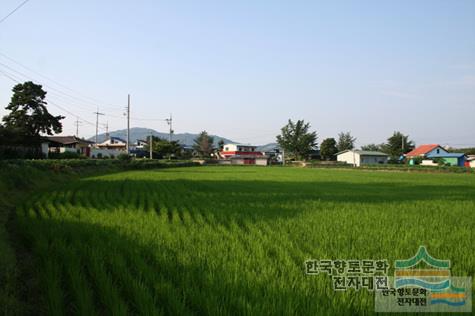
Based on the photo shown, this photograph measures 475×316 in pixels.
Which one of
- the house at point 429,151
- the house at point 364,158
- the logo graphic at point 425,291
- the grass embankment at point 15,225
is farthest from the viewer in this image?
the house at point 364,158

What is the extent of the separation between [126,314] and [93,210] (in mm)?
6094

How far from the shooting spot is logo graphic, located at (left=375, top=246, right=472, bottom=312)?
3051 mm

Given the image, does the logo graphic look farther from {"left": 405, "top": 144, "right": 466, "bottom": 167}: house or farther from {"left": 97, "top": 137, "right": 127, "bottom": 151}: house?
{"left": 97, "top": 137, "right": 127, "bottom": 151}: house

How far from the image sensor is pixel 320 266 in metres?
4.02

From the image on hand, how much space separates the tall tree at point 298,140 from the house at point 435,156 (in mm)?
21494

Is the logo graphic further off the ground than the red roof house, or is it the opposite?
the red roof house

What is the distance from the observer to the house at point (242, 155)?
72.0 m

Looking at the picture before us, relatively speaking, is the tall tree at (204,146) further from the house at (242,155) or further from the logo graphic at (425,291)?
the logo graphic at (425,291)

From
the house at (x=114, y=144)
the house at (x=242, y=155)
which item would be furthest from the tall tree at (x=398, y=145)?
the house at (x=114, y=144)

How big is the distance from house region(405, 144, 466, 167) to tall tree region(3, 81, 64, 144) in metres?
53.9

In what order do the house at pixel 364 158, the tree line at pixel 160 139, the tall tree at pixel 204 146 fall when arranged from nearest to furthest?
the tree line at pixel 160 139, the house at pixel 364 158, the tall tree at pixel 204 146

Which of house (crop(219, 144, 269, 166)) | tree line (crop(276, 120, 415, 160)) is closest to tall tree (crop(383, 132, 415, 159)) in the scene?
tree line (crop(276, 120, 415, 160))

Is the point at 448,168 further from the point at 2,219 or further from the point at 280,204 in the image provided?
the point at 2,219

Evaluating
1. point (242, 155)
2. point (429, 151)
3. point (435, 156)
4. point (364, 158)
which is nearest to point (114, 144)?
point (242, 155)
